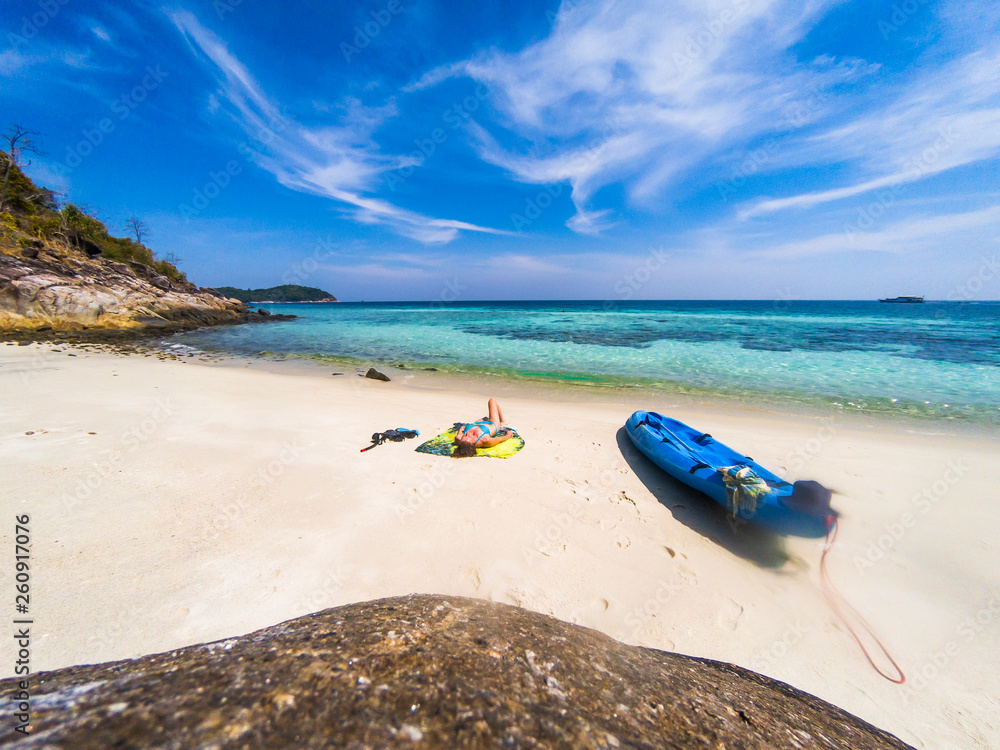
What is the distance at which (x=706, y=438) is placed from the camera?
5855mm

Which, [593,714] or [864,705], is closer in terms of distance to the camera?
[593,714]

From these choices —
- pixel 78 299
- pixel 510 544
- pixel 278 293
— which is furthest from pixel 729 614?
pixel 278 293

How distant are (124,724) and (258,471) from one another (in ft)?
13.9

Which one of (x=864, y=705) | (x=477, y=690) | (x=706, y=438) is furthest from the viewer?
(x=706, y=438)

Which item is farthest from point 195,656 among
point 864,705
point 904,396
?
point 904,396

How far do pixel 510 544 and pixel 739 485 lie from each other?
2791 millimetres

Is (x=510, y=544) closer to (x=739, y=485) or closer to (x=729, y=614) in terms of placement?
(x=729, y=614)

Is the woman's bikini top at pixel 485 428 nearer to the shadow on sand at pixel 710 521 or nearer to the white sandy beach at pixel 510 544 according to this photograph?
the white sandy beach at pixel 510 544

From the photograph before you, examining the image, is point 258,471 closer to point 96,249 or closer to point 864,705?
point 864,705

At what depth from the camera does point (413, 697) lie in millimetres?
1233

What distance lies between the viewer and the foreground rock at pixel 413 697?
3.31 feet

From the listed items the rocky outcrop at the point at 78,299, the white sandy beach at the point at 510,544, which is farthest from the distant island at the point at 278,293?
the white sandy beach at the point at 510,544

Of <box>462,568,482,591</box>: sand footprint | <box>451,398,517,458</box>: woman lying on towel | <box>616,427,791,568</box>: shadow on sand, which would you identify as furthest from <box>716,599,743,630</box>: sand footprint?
<box>451,398,517,458</box>: woman lying on towel

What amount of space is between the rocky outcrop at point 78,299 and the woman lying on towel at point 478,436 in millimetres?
23531
